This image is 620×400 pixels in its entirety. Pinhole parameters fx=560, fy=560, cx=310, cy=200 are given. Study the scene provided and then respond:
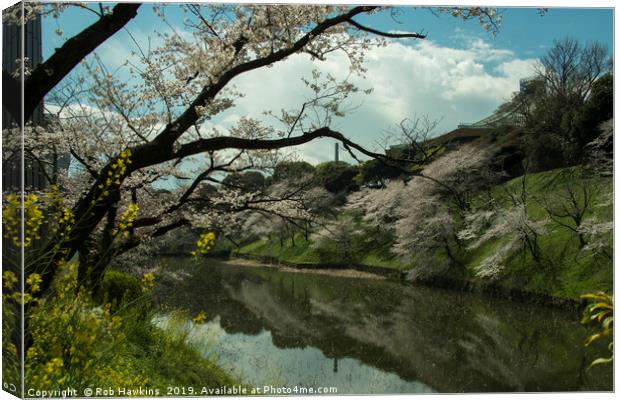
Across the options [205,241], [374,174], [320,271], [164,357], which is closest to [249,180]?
[374,174]

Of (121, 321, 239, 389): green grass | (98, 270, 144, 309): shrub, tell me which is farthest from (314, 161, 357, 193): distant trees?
(98, 270, 144, 309): shrub

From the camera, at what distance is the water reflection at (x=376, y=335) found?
5.74 m

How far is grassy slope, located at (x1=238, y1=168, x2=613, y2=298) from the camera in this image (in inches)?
270

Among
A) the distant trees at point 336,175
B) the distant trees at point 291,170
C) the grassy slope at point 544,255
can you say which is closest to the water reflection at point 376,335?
the grassy slope at point 544,255

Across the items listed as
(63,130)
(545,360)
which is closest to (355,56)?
(63,130)

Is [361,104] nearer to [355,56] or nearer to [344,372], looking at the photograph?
[355,56]

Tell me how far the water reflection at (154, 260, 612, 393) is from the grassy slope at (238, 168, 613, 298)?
39cm

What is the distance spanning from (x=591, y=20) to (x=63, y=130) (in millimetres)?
5300

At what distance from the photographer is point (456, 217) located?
29.0ft

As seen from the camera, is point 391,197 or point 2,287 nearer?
point 2,287

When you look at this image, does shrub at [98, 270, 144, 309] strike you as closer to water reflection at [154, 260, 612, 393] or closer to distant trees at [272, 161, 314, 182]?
water reflection at [154, 260, 612, 393]

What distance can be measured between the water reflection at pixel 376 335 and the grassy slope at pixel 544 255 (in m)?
0.39

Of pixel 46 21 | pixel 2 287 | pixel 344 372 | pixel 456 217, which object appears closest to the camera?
pixel 2 287

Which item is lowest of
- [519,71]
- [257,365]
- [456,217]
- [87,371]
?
[257,365]
